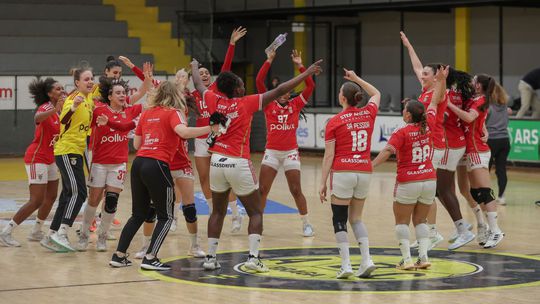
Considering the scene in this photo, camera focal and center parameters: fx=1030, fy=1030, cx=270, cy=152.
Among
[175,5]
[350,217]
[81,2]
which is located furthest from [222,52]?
[350,217]

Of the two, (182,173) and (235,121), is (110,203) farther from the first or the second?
(235,121)

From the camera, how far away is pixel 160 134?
396 inches

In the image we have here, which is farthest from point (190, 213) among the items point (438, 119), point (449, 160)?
point (449, 160)

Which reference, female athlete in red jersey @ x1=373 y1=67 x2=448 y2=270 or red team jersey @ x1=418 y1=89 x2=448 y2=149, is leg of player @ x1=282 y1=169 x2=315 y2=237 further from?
female athlete in red jersey @ x1=373 y1=67 x2=448 y2=270

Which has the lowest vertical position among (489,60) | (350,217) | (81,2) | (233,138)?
(350,217)

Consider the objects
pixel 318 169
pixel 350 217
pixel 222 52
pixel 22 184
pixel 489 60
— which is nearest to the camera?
pixel 350 217

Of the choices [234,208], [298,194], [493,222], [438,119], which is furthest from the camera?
[234,208]

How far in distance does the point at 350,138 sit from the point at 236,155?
111 cm

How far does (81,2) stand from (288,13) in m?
6.06

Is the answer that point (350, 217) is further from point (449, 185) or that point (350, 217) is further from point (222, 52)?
point (222, 52)

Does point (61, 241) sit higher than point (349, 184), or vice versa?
point (349, 184)

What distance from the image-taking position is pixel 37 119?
11.7m

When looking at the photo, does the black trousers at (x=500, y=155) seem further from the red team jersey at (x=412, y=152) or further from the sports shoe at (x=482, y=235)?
the red team jersey at (x=412, y=152)

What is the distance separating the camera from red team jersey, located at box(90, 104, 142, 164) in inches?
455
